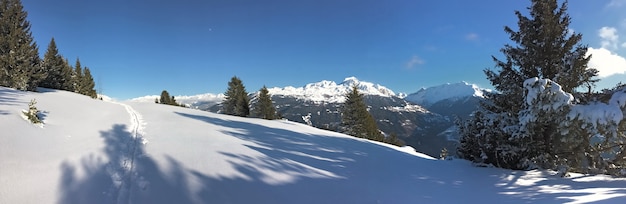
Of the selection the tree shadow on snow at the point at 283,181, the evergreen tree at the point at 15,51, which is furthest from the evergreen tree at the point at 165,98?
the tree shadow on snow at the point at 283,181

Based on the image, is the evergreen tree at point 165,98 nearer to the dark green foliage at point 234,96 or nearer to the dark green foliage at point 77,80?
the dark green foliage at point 77,80

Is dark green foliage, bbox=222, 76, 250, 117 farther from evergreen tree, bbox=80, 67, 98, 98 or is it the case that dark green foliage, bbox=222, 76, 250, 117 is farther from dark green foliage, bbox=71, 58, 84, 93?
evergreen tree, bbox=80, 67, 98, 98

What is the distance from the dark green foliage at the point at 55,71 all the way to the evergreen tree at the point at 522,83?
38829 millimetres

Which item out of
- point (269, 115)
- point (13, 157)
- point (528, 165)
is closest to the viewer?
point (13, 157)

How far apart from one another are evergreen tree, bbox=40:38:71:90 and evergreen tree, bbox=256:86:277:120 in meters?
22.0

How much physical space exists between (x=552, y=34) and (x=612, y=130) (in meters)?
4.91

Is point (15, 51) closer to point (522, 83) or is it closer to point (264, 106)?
point (264, 106)

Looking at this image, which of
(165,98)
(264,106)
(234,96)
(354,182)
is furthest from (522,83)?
(165,98)

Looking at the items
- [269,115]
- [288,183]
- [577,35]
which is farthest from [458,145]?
[269,115]

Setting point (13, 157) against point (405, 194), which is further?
point (405, 194)

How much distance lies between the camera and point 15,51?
2564 cm

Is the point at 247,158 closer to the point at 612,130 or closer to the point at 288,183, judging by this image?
the point at 288,183

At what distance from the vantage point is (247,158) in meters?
8.38

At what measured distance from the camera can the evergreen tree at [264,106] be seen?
42.4 metres
